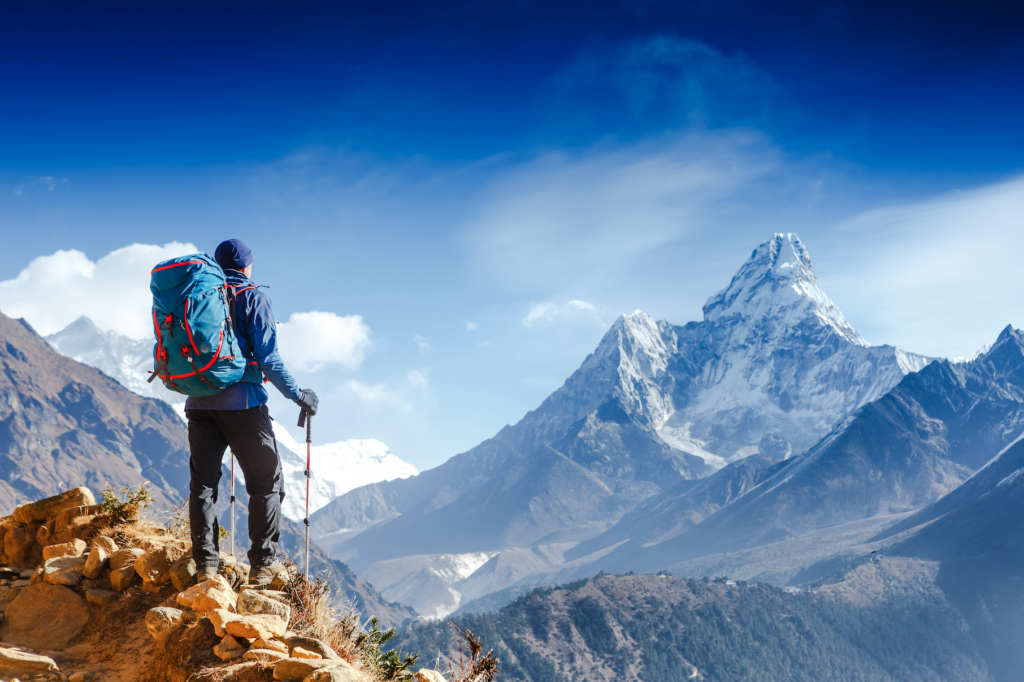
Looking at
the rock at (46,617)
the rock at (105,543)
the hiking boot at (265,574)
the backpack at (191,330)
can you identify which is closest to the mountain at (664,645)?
the rock at (105,543)

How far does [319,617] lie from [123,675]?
169 centimetres

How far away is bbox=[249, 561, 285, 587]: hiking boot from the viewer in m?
7.68

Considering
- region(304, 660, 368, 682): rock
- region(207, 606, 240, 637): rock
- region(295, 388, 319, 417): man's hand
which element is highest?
region(295, 388, 319, 417): man's hand

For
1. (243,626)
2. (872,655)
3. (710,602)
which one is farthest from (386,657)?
(872,655)

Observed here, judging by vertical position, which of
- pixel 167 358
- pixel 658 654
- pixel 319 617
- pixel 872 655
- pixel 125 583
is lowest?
pixel 872 655

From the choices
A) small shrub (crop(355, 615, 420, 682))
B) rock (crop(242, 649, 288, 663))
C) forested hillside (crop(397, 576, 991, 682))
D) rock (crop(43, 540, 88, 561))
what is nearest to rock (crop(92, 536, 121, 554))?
rock (crop(43, 540, 88, 561))

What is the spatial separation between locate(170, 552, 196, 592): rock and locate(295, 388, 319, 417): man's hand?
181 centimetres

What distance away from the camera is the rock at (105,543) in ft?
28.1

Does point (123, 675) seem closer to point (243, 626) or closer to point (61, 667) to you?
point (61, 667)

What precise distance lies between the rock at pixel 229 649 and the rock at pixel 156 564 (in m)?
1.92

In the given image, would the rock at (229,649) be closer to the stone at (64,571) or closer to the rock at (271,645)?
the rock at (271,645)

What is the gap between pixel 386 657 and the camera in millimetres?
7195

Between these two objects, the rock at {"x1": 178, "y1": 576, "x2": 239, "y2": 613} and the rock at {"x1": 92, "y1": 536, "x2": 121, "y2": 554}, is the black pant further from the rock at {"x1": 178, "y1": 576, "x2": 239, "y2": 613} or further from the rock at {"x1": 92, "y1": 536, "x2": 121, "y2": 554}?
the rock at {"x1": 92, "y1": 536, "x2": 121, "y2": 554}

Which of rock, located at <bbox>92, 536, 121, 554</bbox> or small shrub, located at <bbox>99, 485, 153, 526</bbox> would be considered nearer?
rock, located at <bbox>92, 536, 121, 554</bbox>
